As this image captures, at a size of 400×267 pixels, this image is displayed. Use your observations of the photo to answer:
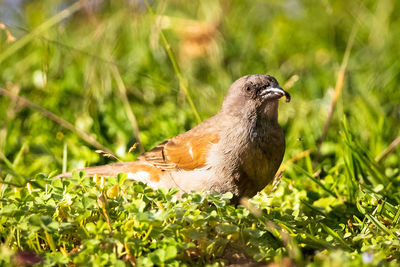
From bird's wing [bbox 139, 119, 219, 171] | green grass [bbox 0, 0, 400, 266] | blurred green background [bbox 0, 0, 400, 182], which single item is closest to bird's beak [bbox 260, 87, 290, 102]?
→ bird's wing [bbox 139, 119, 219, 171]

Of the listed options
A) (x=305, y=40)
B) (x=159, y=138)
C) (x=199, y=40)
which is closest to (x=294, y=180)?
(x=159, y=138)

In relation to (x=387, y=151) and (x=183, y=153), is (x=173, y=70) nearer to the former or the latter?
(x=183, y=153)

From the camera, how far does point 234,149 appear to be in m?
3.85

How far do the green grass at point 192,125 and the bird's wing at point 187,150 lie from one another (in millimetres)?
429

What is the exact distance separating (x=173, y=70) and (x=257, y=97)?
278 cm

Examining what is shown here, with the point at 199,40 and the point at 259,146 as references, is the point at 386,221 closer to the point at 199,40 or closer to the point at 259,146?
the point at 259,146

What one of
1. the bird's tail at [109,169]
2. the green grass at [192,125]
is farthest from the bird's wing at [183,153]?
the green grass at [192,125]

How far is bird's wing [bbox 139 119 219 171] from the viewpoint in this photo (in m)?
4.09

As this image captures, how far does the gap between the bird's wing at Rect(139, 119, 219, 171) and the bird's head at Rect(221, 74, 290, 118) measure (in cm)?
26

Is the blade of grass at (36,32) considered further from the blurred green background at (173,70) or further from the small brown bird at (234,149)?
the small brown bird at (234,149)

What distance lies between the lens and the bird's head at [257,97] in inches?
160

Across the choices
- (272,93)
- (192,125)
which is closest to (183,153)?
(272,93)

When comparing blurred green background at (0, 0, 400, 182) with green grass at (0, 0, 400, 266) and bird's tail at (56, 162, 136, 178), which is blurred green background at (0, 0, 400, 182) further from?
bird's tail at (56, 162, 136, 178)

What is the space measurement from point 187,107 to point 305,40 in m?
2.90
